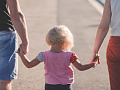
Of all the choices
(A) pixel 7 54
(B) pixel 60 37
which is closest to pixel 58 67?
(B) pixel 60 37

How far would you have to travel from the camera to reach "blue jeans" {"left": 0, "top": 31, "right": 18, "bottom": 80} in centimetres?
348

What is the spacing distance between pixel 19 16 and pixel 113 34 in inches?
38.3

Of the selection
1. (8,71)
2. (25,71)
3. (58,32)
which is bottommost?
(25,71)

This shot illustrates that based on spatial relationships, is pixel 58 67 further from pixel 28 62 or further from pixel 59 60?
pixel 28 62

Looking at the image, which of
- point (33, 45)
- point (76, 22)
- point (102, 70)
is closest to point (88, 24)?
point (76, 22)

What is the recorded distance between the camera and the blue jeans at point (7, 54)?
3.48 meters

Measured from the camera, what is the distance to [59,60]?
3.32m

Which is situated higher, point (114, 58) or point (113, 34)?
point (113, 34)

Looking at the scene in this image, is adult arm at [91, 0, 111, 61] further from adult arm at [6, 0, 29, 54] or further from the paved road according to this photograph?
the paved road

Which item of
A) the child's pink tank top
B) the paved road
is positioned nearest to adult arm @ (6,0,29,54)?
the child's pink tank top

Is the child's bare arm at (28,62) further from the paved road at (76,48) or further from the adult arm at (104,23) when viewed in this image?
the paved road at (76,48)

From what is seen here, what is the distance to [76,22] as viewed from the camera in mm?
12703

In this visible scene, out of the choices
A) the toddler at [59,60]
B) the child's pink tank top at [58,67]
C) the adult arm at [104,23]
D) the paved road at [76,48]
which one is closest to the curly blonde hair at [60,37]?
the toddler at [59,60]

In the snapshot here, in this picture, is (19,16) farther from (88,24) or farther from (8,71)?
(88,24)
